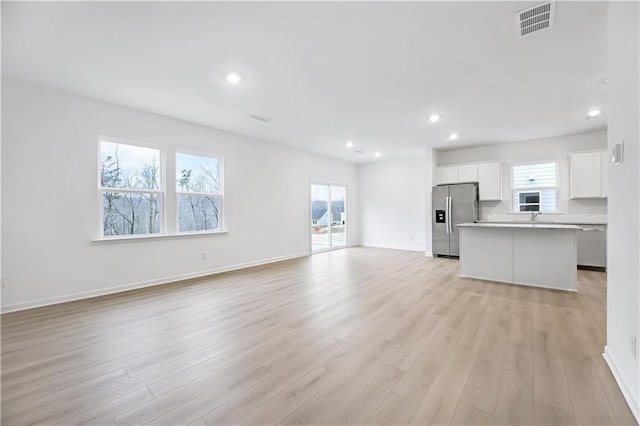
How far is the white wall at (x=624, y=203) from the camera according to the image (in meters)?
1.62

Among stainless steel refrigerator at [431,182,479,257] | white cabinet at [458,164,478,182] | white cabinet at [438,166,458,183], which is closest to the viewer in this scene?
stainless steel refrigerator at [431,182,479,257]

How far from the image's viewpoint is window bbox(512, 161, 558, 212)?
610 cm

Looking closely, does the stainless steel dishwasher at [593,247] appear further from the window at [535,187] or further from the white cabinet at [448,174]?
the white cabinet at [448,174]

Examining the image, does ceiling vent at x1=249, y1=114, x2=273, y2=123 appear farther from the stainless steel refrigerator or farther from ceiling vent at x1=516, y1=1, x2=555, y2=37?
the stainless steel refrigerator

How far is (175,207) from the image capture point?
4.84 metres

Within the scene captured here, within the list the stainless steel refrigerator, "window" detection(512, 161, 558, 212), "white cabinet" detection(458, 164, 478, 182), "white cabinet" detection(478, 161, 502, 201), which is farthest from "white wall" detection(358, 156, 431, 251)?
"window" detection(512, 161, 558, 212)

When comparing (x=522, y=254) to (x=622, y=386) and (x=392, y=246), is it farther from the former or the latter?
(x=392, y=246)

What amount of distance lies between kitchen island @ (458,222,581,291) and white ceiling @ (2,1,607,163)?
1910 mm

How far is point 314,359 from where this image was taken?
2193 mm

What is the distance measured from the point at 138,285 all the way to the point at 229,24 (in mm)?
3899

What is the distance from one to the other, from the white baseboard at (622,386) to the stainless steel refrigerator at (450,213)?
184 inches

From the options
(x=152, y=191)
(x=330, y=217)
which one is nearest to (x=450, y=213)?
(x=330, y=217)

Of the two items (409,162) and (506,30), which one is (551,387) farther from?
(409,162)

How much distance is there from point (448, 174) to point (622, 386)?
5.89m
